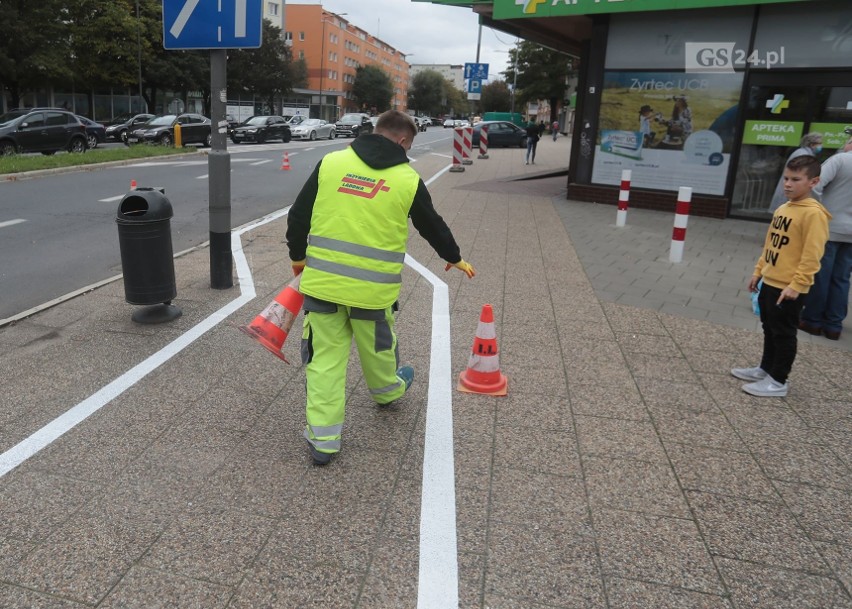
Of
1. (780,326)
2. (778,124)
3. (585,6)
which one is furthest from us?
(585,6)

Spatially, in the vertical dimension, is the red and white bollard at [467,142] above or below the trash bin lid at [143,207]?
above

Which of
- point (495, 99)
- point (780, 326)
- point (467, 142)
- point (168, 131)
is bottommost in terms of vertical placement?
point (780, 326)

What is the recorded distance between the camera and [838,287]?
19.3ft

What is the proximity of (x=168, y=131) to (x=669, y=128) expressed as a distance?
22432 mm

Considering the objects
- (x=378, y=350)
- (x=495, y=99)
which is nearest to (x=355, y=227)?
(x=378, y=350)

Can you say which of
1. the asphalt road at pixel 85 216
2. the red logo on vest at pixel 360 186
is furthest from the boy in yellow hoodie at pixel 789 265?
the asphalt road at pixel 85 216

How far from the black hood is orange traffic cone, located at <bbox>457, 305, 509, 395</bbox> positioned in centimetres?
139

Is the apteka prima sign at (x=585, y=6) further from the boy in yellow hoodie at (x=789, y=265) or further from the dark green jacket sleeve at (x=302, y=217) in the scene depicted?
the dark green jacket sleeve at (x=302, y=217)

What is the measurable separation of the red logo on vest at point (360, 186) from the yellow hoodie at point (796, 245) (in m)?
2.82

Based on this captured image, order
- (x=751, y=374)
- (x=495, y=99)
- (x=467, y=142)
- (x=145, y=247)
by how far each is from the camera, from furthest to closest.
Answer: (x=495, y=99)
(x=467, y=142)
(x=145, y=247)
(x=751, y=374)

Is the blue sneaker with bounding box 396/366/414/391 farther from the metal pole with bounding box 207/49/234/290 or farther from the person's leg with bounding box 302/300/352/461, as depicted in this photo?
the metal pole with bounding box 207/49/234/290

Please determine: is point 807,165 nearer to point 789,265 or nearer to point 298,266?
point 789,265

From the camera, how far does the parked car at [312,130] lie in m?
39.9

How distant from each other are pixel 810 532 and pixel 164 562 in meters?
2.83
